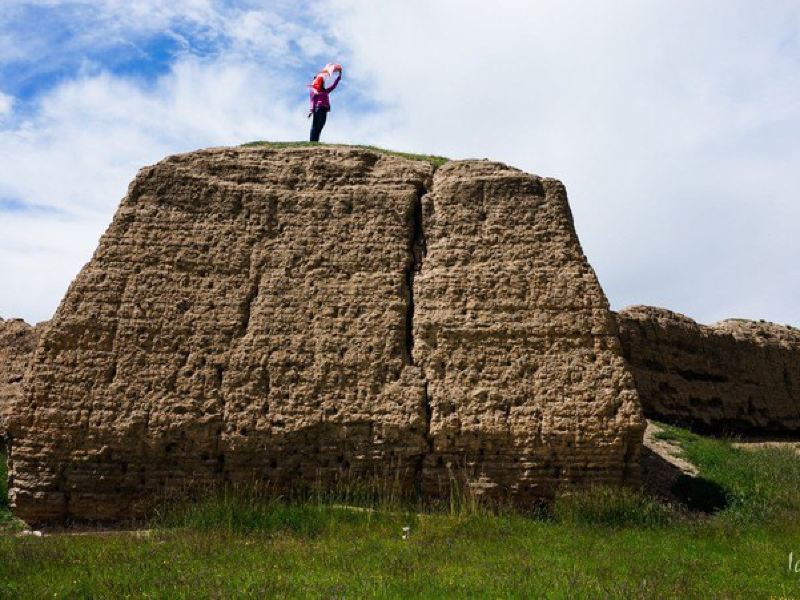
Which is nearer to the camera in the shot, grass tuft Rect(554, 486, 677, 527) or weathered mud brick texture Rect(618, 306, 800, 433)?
grass tuft Rect(554, 486, 677, 527)

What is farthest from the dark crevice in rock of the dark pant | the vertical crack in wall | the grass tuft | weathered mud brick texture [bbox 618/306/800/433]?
weathered mud brick texture [bbox 618/306/800/433]

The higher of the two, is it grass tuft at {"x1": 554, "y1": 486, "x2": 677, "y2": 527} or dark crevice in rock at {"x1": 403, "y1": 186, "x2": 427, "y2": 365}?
dark crevice in rock at {"x1": 403, "y1": 186, "x2": 427, "y2": 365}

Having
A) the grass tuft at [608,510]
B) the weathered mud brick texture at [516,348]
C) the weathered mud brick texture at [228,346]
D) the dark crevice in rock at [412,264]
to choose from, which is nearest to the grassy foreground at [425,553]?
the grass tuft at [608,510]

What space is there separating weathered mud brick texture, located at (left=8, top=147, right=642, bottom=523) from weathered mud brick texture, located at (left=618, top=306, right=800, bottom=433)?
5.19 metres

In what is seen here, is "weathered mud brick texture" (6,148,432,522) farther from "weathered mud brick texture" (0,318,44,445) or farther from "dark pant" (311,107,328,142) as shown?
"weathered mud brick texture" (0,318,44,445)

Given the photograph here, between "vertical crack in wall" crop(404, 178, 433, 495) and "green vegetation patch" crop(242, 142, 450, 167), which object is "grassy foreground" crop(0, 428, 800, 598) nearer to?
Result: "vertical crack in wall" crop(404, 178, 433, 495)

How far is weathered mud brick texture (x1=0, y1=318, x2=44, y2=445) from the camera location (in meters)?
12.8

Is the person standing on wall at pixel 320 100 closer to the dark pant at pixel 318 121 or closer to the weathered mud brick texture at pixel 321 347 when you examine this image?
the dark pant at pixel 318 121

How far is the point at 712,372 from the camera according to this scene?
14445mm

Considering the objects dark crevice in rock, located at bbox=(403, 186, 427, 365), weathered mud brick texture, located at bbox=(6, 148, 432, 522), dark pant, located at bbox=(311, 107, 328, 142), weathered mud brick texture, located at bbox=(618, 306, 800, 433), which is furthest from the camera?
weathered mud brick texture, located at bbox=(618, 306, 800, 433)

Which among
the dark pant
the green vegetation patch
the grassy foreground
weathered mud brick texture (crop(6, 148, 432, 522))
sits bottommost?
the grassy foreground

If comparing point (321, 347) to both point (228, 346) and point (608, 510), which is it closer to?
point (228, 346)

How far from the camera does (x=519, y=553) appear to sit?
6844 mm

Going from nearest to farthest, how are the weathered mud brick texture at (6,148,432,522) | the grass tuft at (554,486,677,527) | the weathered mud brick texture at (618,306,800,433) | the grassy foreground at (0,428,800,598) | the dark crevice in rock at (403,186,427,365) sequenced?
the grassy foreground at (0,428,800,598) → the grass tuft at (554,486,677,527) → the weathered mud brick texture at (6,148,432,522) → the dark crevice in rock at (403,186,427,365) → the weathered mud brick texture at (618,306,800,433)
